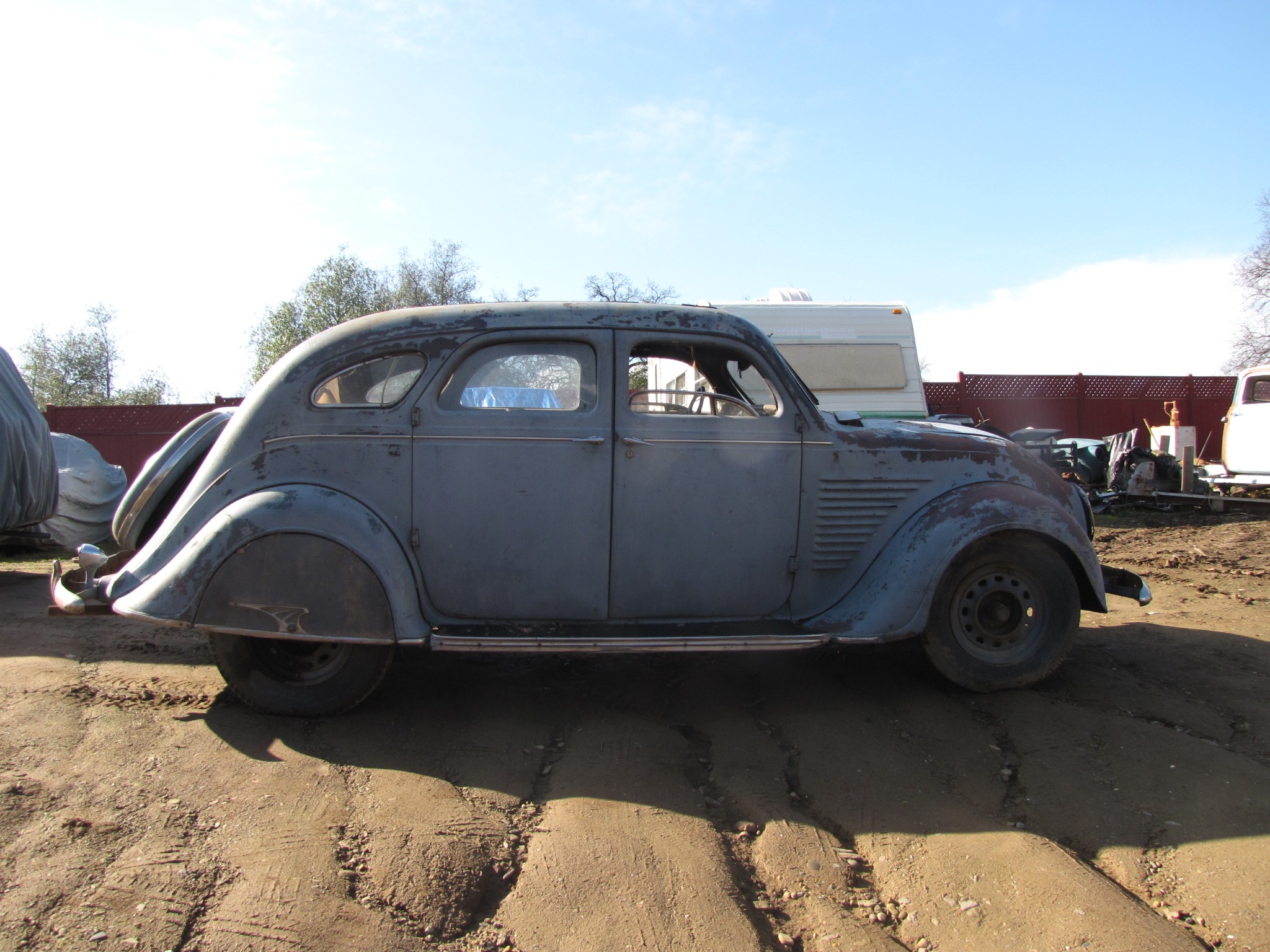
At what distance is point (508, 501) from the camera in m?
3.56

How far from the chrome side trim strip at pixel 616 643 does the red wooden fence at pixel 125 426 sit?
46.5 feet

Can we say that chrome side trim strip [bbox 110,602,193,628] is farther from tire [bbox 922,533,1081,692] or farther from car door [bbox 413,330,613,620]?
tire [bbox 922,533,1081,692]

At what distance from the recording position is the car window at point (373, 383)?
361cm

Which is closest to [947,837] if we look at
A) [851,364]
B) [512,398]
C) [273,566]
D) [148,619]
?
[512,398]

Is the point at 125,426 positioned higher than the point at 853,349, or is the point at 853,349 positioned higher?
the point at 853,349

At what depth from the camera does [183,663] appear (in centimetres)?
442

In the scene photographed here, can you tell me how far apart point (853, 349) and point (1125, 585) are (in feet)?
20.7

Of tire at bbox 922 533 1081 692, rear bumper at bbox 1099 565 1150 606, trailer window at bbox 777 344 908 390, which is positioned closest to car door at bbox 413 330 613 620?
tire at bbox 922 533 1081 692

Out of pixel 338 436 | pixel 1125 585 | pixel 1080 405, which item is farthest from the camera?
pixel 1080 405

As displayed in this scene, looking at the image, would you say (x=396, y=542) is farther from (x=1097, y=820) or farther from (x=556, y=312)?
(x=1097, y=820)

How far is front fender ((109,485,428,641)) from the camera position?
330 cm

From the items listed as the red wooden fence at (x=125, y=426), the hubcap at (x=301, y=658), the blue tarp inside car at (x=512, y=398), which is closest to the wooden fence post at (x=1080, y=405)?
the blue tarp inside car at (x=512, y=398)

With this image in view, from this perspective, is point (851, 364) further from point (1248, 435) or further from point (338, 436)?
point (338, 436)

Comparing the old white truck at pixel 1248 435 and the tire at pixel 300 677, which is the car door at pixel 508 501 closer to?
the tire at pixel 300 677
